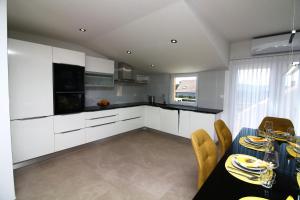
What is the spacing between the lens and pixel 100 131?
3.48 metres

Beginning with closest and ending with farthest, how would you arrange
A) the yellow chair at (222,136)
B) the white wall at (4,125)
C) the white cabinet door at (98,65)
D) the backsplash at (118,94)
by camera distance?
the white wall at (4,125) → the yellow chair at (222,136) → the white cabinet door at (98,65) → the backsplash at (118,94)

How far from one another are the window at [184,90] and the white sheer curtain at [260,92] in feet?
2.99

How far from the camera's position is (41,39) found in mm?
3027

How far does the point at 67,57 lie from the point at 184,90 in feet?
10.2

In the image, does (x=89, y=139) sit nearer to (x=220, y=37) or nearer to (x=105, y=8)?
(x=105, y=8)

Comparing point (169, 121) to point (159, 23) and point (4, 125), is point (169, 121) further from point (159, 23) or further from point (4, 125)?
point (4, 125)

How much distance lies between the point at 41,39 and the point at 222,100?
424 centimetres

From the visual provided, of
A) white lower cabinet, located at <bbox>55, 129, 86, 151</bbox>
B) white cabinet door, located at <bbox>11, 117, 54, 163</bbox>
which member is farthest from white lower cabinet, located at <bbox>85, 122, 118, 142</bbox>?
white cabinet door, located at <bbox>11, 117, 54, 163</bbox>

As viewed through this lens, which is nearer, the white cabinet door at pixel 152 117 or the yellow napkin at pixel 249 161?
the yellow napkin at pixel 249 161

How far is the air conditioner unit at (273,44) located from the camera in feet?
8.52

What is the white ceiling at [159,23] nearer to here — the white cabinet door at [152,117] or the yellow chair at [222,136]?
the yellow chair at [222,136]

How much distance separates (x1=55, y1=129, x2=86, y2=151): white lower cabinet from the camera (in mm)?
2791

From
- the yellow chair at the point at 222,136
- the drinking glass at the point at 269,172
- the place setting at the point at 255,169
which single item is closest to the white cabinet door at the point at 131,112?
the yellow chair at the point at 222,136

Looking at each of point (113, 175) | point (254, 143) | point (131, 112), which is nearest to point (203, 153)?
point (254, 143)
